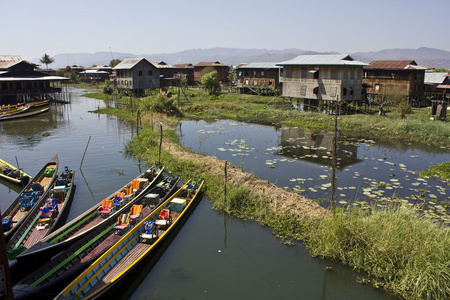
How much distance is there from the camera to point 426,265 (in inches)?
355

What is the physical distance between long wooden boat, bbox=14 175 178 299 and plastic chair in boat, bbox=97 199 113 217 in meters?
0.64

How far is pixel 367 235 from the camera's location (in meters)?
10.4

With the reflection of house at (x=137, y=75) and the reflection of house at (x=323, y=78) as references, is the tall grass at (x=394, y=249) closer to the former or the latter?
the reflection of house at (x=323, y=78)

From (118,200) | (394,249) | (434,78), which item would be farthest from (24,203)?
(434,78)

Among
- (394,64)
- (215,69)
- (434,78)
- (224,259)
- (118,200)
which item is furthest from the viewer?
(215,69)

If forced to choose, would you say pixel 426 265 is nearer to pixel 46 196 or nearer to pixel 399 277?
pixel 399 277

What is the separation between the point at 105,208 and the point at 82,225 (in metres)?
1.26

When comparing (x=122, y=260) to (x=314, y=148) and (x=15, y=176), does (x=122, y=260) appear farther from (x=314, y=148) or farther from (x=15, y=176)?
(x=314, y=148)

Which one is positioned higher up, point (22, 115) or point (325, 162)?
point (22, 115)

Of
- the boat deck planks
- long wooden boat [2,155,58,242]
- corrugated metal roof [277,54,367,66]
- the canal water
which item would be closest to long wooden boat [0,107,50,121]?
the canal water

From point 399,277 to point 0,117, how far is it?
40142 mm

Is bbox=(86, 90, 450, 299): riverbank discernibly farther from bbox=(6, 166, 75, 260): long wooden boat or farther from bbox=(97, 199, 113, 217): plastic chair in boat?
bbox=(6, 166, 75, 260): long wooden boat

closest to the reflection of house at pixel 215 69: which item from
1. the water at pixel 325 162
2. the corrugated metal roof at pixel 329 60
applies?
the corrugated metal roof at pixel 329 60

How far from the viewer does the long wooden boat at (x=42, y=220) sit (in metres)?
10.9
